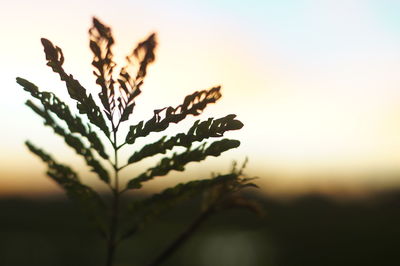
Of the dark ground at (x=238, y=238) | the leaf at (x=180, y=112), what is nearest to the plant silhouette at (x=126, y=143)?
the leaf at (x=180, y=112)

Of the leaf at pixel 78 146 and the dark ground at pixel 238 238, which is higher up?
the dark ground at pixel 238 238

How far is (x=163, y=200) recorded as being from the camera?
90.5 inches

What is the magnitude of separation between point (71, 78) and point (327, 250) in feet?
87.1

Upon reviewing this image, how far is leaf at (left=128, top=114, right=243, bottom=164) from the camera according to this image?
2152 mm

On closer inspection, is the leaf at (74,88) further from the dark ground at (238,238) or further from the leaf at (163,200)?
the dark ground at (238,238)

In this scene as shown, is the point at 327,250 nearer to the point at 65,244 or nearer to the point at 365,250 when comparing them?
the point at 365,250

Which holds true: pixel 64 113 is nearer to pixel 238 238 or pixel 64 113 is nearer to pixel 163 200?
pixel 163 200

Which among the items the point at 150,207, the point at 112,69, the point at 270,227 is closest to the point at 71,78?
the point at 112,69

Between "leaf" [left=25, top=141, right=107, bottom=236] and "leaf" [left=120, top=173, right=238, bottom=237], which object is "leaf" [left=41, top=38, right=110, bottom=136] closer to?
"leaf" [left=25, top=141, right=107, bottom=236]

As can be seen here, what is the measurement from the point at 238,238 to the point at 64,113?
36461 mm

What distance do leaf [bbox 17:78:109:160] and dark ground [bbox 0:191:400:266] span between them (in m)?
15.4

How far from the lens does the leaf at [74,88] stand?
7.13ft

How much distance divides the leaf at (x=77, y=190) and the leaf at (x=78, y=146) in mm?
111

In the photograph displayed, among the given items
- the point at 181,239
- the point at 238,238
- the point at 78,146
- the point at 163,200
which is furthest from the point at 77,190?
the point at 238,238
